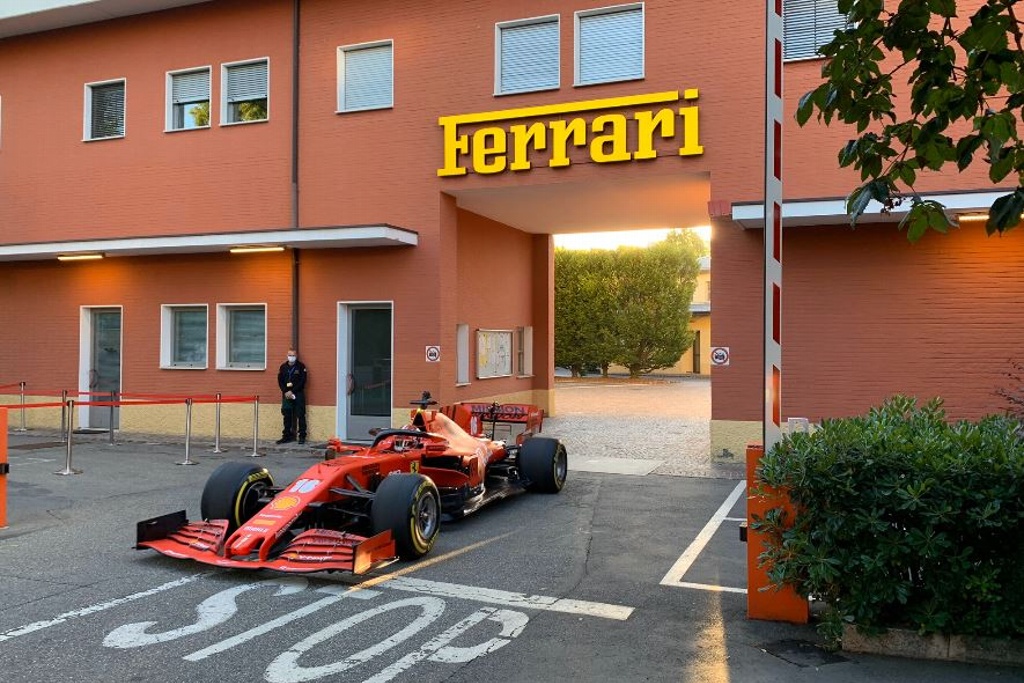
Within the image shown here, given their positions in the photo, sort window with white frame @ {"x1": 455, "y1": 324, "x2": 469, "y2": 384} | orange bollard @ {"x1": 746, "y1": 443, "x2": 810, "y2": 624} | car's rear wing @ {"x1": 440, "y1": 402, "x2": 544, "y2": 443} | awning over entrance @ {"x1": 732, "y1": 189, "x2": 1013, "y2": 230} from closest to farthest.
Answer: orange bollard @ {"x1": 746, "y1": 443, "x2": 810, "y2": 624} → car's rear wing @ {"x1": 440, "y1": 402, "x2": 544, "y2": 443} → awning over entrance @ {"x1": 732, "y1": 189, "x2": 1013, "y2": 230} → window with white frame @ {"x1": 455, "y1": 324, "x2": 469, "y2": 384}

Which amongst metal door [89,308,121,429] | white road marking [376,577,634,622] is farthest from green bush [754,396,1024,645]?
metal door [89,308,121,429]

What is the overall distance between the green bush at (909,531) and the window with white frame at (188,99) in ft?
47.0

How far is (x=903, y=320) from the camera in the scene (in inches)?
457

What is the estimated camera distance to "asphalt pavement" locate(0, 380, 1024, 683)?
4.50 m

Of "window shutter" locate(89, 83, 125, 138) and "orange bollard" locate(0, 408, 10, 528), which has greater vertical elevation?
"window shutter" locate(89, 83, 125, 138)

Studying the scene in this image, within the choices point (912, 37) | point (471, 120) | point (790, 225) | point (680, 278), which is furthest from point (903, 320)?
point (680, 278)

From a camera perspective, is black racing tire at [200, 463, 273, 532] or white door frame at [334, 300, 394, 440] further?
white door frame at [334, 300, 394, 440]

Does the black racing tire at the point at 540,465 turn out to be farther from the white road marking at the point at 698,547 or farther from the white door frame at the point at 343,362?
the white door frame at the point at 343,362

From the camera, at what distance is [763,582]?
5285 millimetres

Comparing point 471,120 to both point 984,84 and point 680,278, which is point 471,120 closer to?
point 984,84

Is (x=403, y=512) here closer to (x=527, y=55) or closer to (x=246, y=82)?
(x=527, y=55)

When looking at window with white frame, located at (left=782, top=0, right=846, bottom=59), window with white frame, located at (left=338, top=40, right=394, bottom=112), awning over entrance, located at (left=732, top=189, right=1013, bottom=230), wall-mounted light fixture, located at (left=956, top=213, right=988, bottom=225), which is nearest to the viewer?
awning over entrance, located at (left=732, top=189, right=1013, bottom=230)

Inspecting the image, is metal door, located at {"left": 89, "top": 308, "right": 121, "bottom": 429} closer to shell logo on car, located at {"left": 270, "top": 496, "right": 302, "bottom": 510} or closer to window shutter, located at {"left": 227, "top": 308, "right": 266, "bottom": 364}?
window shutter, located at {"left": 227, "top": 308, "right": 266, "bottom": 364}

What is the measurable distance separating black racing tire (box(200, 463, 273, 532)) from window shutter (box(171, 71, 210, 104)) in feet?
36.0
